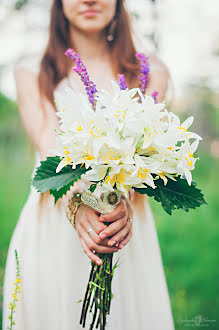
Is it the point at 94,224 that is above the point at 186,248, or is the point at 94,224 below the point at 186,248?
below

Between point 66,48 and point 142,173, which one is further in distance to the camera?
point 66,48

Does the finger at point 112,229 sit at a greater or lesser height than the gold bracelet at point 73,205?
lesser

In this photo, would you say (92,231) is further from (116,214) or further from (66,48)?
(66,48)

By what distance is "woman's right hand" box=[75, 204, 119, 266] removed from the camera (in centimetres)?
177

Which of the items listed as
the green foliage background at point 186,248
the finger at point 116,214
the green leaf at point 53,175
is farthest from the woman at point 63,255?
the green foliage background at point 186,248

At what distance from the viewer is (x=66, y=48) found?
9.01 ft

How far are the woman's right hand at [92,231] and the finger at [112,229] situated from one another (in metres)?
0.03

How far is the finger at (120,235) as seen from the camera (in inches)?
69.1

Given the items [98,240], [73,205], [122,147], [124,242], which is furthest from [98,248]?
[122,147]

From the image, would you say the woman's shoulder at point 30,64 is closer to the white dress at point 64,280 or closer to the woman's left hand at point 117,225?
the white dress at point 64,280

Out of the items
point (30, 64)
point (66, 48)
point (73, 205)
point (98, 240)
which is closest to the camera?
point (98, 240)

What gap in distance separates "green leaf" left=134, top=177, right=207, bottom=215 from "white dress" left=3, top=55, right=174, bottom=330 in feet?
2.75

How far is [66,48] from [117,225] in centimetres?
149

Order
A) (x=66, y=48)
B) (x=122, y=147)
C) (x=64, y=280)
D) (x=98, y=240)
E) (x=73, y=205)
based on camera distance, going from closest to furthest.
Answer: (x=122, y=147), (x=98, y=240), (x=73, y=205), (x=64, y=280), (x=66, y=48)
